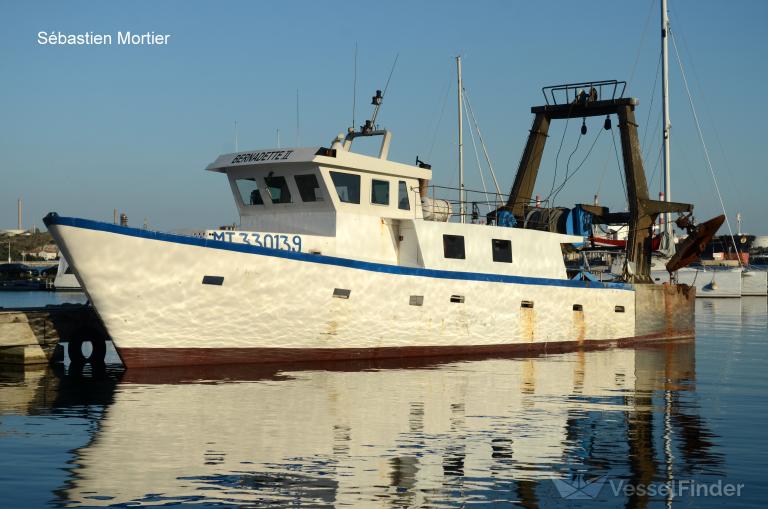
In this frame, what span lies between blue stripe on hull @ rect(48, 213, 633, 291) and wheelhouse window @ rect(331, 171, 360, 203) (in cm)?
198

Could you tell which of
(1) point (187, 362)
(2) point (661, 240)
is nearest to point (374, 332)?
(1) point (187, 362)

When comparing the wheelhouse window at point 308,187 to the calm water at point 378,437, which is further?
the wheelhouse window at point 308,187

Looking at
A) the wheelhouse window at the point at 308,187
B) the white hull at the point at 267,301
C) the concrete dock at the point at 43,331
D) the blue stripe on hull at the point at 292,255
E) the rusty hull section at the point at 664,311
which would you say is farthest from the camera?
the rusty hull section at the point at 664,311

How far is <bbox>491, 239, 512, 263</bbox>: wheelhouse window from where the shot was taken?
983 inches

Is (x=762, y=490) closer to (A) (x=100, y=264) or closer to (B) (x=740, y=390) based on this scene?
(B) (x=740, y=390)

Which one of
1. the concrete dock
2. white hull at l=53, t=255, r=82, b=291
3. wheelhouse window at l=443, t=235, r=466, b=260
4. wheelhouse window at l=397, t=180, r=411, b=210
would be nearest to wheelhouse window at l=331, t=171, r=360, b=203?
wheelhouse window at l=397, t=180, r=411, b=210

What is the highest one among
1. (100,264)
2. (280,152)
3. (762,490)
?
(280,152)

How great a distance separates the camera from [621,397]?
1741cm

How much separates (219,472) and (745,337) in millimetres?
27406

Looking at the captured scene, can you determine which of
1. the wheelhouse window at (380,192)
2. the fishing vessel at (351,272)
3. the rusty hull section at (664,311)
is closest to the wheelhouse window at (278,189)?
the fishing vessel at (351,272)

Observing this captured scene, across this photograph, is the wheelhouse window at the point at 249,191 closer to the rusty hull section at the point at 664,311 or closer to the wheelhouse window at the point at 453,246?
the wheelhouse window at the point at 453,246

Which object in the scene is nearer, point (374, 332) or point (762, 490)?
point (762, 490)

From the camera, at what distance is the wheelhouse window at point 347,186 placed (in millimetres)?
22031

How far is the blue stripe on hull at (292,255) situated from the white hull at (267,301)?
0.08ft
